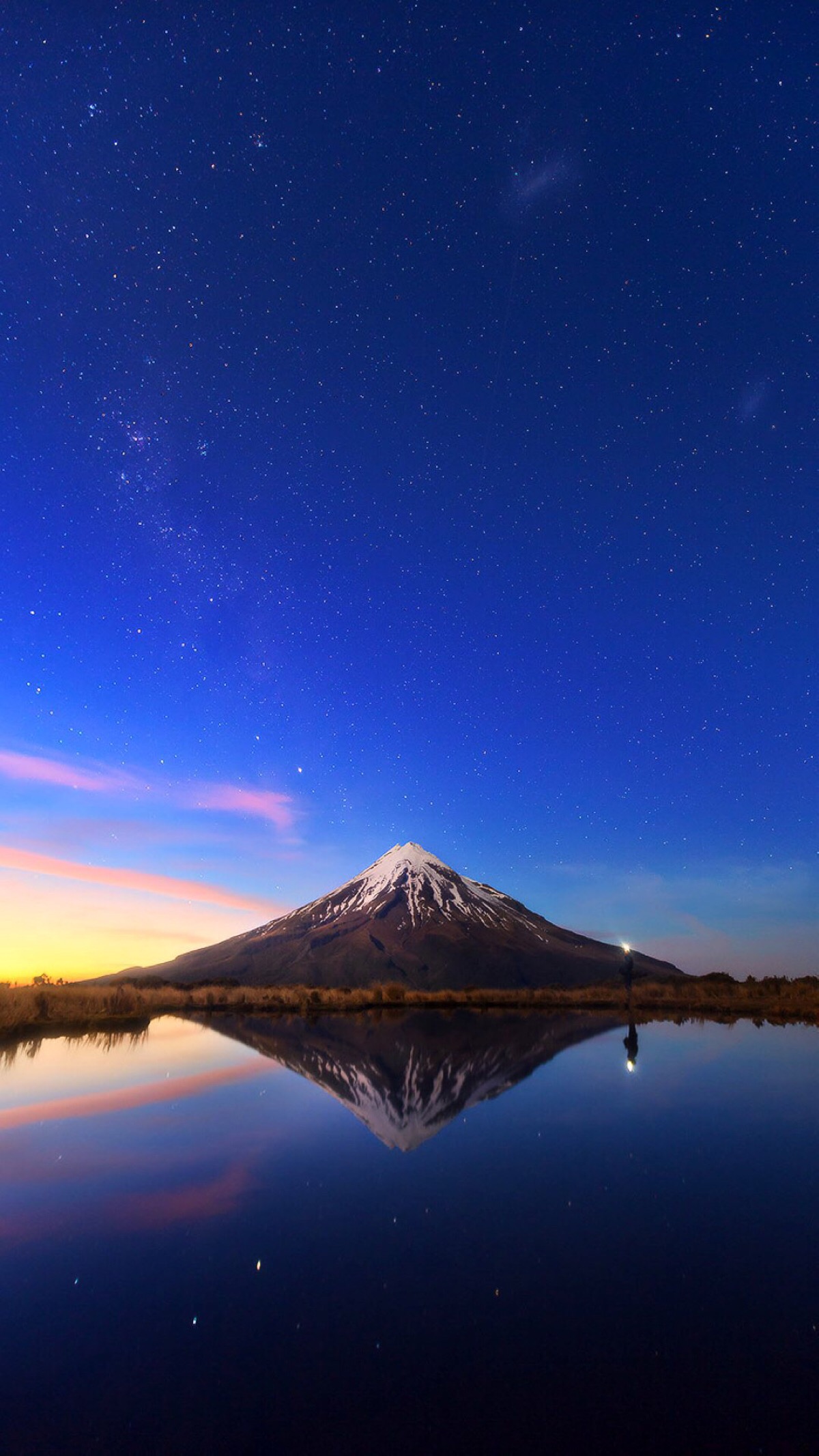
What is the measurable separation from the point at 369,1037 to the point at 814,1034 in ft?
40.8

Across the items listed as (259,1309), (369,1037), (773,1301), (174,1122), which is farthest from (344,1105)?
(369,1037)

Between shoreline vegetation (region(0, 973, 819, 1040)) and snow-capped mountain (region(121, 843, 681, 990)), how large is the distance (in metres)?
70.9

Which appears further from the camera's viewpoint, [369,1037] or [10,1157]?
[369,1037]

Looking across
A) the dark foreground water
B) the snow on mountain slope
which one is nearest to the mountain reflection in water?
the dark foreground water

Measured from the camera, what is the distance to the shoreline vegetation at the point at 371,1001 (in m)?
18.5

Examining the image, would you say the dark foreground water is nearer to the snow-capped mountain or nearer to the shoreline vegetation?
the shoreline vegetation

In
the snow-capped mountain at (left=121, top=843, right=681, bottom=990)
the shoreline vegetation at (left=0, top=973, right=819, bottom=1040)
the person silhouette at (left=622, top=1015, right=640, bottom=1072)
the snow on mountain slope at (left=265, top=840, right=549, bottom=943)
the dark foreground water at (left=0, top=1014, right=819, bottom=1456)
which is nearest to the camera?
the dark foreground water at (left=0, top=1014, right=819, bottom=1456)

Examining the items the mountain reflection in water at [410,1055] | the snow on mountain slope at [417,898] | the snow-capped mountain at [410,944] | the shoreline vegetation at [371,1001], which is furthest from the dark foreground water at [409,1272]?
the snow on mountain slope at [417,898]

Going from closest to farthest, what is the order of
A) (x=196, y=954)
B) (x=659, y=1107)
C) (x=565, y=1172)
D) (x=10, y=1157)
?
(x=565, y=1172)
(x=10, y=1157)
(x=659, y=1107)
(x=196, y=954)

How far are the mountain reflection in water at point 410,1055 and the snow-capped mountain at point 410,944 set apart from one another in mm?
84185

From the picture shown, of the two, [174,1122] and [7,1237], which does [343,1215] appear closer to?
[7,1237]

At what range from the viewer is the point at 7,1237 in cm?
479

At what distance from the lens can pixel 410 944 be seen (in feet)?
454

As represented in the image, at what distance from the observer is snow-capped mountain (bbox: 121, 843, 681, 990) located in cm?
11944
